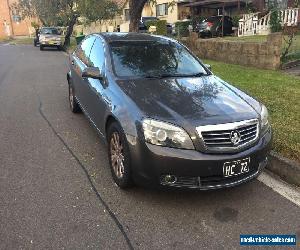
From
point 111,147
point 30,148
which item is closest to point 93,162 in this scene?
point 111,147

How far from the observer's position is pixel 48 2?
31.6 metres

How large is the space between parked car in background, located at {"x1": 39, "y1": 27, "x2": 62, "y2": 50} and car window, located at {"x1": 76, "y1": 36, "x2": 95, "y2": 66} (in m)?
21.0

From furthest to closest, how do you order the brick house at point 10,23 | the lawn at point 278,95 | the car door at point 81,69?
the brick house at point 10,23
the car door at point 81,69
the lawn at point 278,95

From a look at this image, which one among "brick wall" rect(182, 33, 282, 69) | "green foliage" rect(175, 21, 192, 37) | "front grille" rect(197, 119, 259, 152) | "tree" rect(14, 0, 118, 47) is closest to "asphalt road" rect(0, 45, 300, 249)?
"front grille" rect(197, 119, 259, 152)

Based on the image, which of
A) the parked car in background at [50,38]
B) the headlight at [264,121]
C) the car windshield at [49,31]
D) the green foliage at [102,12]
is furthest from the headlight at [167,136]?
the car windshield at [49,31]

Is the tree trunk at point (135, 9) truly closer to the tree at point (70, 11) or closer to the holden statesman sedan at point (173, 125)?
the holden statesman sedan at point (173, 125)

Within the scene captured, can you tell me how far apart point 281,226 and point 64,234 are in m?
2.00

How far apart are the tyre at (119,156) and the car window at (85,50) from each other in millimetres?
1983

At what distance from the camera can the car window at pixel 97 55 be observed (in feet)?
17.4

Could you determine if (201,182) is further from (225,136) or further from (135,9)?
(135,9)

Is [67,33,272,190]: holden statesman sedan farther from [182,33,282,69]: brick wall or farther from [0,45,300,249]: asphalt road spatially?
[182,33,282,69]: brick wall

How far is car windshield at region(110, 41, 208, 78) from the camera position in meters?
4.99

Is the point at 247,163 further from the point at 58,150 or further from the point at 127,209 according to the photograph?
the point at 58,150

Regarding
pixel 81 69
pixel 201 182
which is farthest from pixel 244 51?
pixel 201 182
